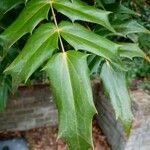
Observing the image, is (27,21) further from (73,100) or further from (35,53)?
(73,100)

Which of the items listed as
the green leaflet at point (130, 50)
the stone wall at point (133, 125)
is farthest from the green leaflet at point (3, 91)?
the stone wall at point (133, 125)

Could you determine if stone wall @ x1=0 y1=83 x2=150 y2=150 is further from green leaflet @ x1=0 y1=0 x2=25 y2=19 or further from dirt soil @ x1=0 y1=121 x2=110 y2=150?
green leaflet @ x1=0 y1=0 x2=25 y2=19

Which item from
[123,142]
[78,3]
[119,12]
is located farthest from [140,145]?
[78,3]

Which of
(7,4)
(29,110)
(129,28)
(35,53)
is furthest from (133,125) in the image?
(35,53)

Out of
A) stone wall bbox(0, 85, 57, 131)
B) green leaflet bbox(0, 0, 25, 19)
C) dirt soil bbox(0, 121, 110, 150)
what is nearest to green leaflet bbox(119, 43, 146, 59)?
green leaflet bbox(0, 0, 25, 19)

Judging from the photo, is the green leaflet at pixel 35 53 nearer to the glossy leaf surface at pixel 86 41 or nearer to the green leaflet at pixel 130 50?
the glossy leaf surface at pixel 86 41
